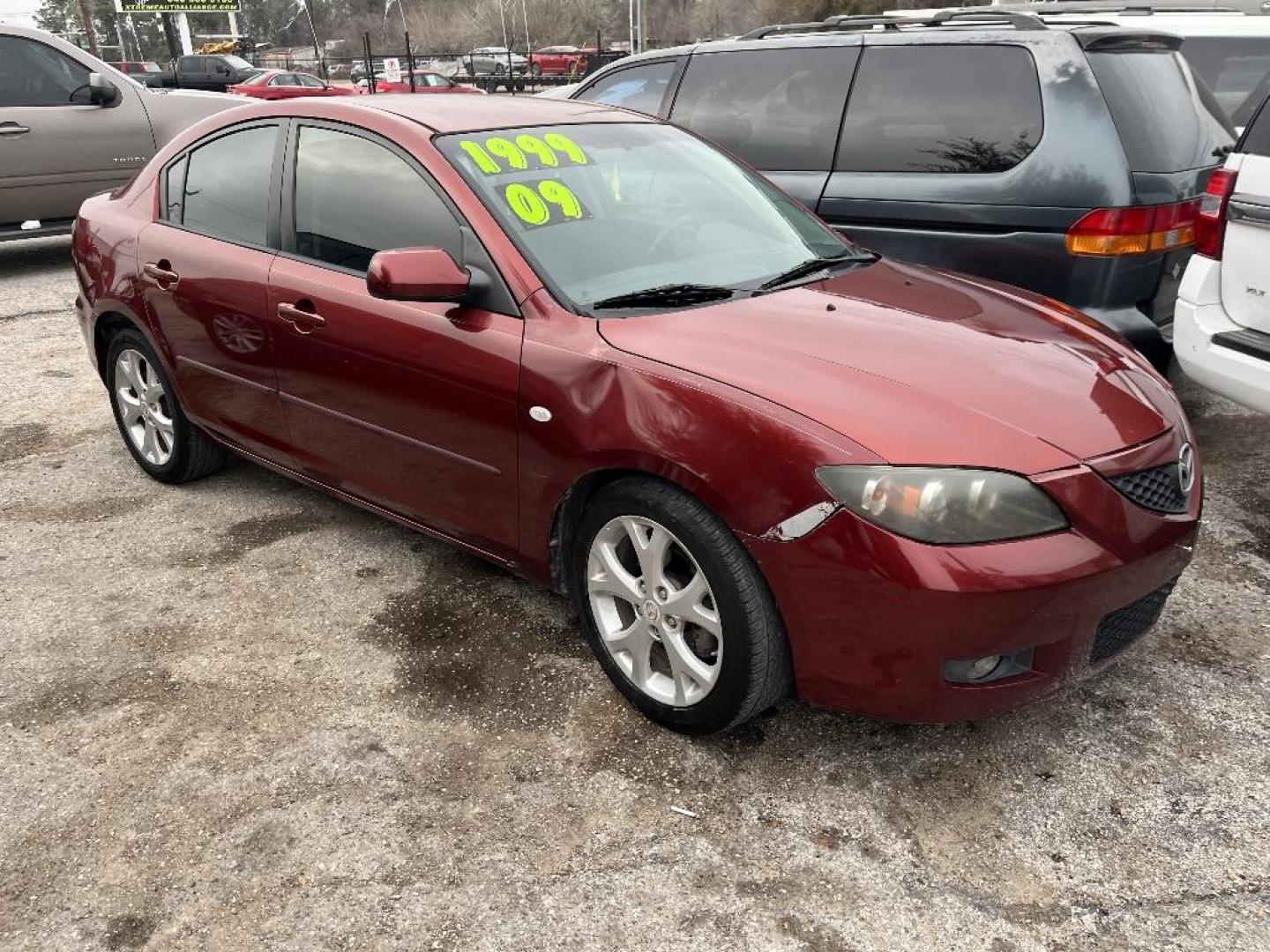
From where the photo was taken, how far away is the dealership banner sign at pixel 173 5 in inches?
1521

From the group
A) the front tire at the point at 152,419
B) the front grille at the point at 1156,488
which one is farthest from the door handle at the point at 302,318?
the front grille at the point at 1156,488

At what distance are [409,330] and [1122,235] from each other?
2.80 meters

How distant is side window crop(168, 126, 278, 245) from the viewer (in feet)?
11.8

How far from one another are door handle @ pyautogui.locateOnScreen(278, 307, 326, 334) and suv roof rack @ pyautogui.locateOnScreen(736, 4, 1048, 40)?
320 centimetres

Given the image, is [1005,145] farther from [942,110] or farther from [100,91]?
[100,91]

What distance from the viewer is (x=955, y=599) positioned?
212 centimetres

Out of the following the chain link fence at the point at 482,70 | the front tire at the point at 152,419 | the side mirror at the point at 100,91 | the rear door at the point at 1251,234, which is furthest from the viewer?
the chain link fence at the point at 482,70

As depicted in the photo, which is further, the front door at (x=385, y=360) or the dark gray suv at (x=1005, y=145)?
the dark gray suv at (x=1005, y=145)

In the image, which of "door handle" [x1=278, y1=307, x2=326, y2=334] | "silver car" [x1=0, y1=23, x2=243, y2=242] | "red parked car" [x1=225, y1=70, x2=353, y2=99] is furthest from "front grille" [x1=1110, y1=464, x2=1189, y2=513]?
"red parked car" [x1=225, y1=70, x2=353, y2=99]

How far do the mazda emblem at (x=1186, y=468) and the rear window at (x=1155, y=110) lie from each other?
1.91m

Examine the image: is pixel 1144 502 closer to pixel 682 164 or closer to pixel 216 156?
pixel 682 164

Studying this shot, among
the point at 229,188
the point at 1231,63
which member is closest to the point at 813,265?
the point at 229,188

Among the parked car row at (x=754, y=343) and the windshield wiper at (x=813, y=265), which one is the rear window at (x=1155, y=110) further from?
the windshield wiper at (x=813, y=265)

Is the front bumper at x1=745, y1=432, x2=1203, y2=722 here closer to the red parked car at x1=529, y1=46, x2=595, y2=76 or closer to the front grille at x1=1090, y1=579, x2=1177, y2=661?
the front grille at x1=1090, y1=579, x2=1177, y2=661
